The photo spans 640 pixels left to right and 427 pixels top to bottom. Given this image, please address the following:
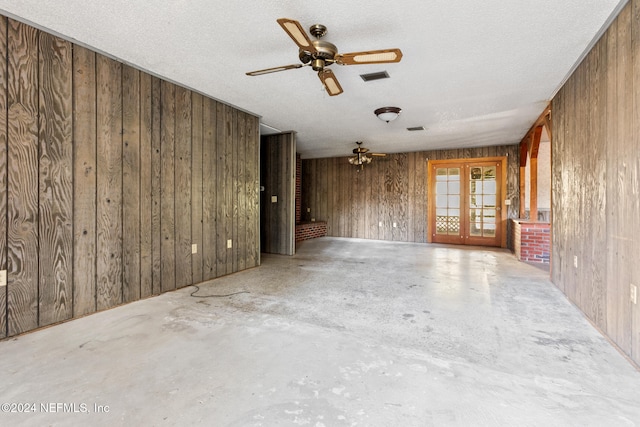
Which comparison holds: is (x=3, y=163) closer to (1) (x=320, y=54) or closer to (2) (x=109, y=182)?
(2) (x=109, y=182)

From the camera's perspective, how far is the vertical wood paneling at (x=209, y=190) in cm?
392

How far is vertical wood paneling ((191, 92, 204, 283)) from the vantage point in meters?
3.75

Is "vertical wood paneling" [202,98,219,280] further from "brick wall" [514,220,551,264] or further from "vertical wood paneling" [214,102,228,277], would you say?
"brick wall" [514,220,551,264]

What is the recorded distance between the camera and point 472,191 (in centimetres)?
735

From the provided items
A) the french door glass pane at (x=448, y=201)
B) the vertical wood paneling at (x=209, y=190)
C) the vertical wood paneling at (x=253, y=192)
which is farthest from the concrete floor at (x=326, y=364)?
the french door glass pane at (x=448, y=201)

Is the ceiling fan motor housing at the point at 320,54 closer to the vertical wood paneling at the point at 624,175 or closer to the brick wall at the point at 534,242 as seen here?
the vertical wood paneling at the point at 624,175

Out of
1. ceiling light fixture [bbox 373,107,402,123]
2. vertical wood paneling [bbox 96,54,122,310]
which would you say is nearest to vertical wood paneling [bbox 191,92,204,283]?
vertical wood paneling [bbox 96,54,122,310]

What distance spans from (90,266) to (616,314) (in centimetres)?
429

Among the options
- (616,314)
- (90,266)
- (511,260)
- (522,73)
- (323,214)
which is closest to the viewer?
(616,314)

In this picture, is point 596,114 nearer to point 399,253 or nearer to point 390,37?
point 390,37

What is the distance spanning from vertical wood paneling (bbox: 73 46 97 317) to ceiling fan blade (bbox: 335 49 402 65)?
7.41 feet

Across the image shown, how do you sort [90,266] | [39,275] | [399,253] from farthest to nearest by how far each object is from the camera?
[399,253], [90,266], [39,275]

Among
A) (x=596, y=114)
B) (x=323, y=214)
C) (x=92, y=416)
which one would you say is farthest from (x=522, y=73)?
(x=323, y=214)

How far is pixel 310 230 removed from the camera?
8453 mm
